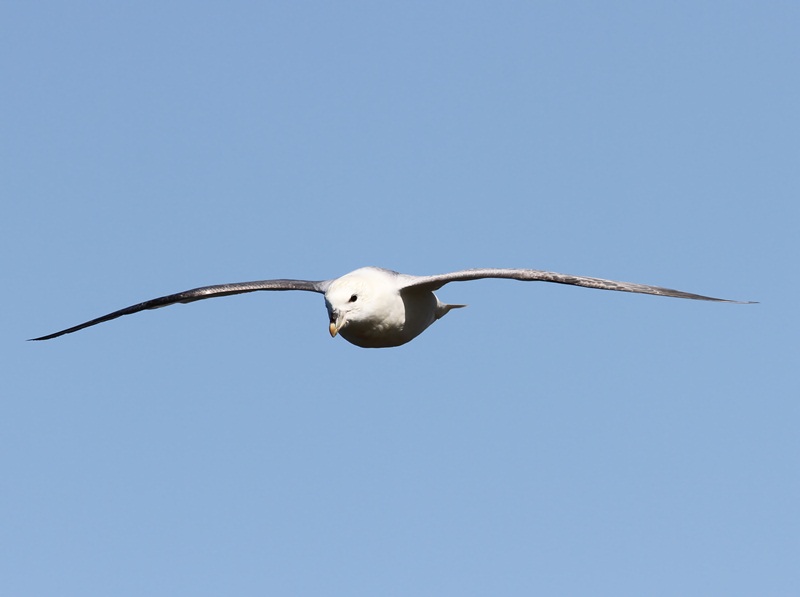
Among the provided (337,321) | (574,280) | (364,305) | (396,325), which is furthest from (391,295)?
(574,280)

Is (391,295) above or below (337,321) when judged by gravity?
above

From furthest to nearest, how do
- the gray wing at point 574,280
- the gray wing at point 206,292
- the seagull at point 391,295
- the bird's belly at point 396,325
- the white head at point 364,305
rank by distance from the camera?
the gray wing at point 206,292, the bird's belly at point 396,325, the white head at point 364,305, the seagull at point 391,295, the gray wing at point 574,280

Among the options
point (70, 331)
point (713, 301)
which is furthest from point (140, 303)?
point (713, 301)

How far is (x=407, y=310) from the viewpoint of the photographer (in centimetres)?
2109

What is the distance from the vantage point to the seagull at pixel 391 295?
1927 cm

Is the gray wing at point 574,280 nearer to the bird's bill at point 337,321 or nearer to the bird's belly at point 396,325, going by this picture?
the bird's belly at point 396,325

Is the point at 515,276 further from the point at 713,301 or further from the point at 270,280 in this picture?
the point at 270,280

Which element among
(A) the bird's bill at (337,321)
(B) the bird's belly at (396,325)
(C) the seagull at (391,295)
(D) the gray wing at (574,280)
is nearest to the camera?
(D) the gray wing at (574,280)

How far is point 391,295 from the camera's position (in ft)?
67.5

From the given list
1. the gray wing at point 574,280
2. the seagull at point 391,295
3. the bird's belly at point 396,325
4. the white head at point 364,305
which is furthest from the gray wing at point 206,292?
the gray wing at point 574,280

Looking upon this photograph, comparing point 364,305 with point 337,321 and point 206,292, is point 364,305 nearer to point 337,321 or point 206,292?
point 337,321

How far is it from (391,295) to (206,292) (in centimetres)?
411

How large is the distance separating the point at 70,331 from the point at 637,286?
10.4 metres

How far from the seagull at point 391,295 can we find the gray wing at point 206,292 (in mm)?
23
